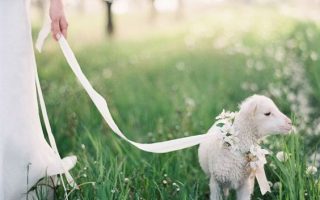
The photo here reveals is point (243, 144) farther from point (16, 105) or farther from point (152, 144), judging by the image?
point (16, 105)

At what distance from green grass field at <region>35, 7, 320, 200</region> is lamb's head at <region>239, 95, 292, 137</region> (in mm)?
153

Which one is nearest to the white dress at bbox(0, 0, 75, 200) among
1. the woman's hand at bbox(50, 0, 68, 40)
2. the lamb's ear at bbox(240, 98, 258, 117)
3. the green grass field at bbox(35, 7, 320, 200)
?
the woman's hand at bbox(50, 0, 68, 40)

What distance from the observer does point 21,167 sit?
4.63 meters

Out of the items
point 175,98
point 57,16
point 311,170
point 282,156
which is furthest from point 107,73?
point 311,170

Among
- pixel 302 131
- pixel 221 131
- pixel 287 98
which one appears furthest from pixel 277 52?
pixel 221 131

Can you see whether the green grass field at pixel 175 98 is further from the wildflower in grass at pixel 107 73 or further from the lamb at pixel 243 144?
the lamb at pixel 243 144

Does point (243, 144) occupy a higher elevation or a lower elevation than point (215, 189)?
higher

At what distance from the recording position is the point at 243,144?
4.46 m

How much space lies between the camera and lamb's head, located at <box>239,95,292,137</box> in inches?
171

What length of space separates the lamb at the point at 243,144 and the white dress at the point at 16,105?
1141mm

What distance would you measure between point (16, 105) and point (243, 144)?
142 centimetres

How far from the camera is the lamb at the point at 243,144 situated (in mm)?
4383

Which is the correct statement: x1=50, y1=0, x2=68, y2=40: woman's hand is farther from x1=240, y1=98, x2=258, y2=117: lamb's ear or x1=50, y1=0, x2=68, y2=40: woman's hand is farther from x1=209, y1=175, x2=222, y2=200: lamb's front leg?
x1=209, y1=175, x2=222, y2=200: lamb's front leg

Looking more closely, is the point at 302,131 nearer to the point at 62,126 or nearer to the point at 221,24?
the point at 62,126
